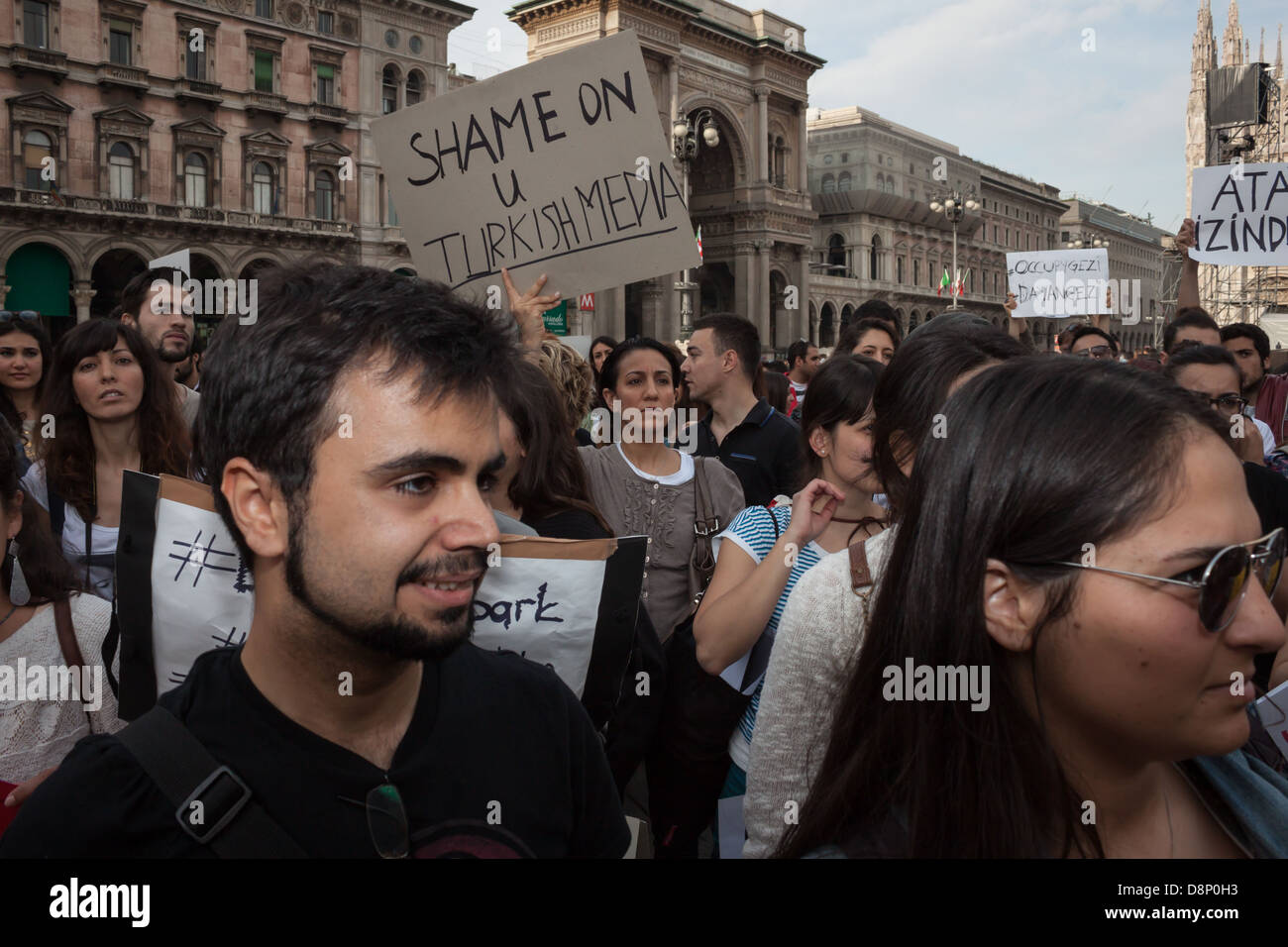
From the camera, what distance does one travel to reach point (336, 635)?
1346 mm

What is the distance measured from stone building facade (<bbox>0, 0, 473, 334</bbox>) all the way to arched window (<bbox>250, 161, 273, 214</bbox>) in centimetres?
4

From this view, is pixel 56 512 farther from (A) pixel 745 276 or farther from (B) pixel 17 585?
(A) pixel 745 276

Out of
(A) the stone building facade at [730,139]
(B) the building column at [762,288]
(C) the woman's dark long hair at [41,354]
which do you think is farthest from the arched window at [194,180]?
(C) the woman's dark long hair at [41,354]

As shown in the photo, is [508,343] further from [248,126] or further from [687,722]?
[248,126]

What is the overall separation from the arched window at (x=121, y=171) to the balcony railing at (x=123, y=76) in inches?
62.6

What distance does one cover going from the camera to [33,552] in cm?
234

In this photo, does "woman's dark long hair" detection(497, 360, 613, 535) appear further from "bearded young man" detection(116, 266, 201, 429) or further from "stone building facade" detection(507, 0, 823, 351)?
"stone building facade" detection(507, 0, 823, 351)

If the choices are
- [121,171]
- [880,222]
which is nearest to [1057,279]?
[121,171]

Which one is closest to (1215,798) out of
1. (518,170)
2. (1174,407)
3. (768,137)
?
(1174,407)

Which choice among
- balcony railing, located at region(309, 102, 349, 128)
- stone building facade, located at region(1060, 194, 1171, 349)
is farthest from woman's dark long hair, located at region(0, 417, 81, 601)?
stone building facade, located at region(1060, 194, 1171, 349)

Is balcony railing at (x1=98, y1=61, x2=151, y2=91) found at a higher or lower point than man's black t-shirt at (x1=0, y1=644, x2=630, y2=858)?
higher

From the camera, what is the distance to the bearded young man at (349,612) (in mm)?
1284

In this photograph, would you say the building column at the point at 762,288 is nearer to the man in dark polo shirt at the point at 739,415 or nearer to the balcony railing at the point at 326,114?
the balcony railing at the point at 326,114

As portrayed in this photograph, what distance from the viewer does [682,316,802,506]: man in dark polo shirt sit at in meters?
4.70
